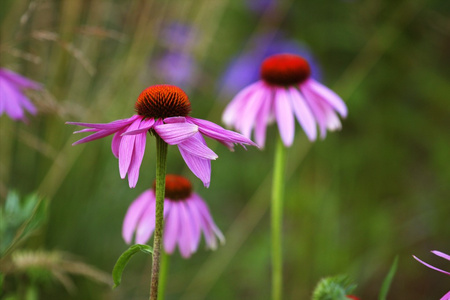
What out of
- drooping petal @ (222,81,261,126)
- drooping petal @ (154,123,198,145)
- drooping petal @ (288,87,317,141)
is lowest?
drooping petal @ (222,81,261,126)

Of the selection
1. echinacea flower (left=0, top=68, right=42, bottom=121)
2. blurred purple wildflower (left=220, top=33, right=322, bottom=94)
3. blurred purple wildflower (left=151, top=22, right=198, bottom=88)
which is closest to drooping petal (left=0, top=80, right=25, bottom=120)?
echinacea flower (left=0, top=68, right=42, bottom=121)

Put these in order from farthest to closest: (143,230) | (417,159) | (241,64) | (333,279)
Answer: (417,159)
(241,64)
(143,230)
(333,279)

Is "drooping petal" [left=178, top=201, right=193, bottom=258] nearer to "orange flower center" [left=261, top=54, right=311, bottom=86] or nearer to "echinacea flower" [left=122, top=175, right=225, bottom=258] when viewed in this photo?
"echinacea flower" [left=122, top=175, right=225, bottom=258]

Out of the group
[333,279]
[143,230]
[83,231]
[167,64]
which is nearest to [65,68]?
[83,231]

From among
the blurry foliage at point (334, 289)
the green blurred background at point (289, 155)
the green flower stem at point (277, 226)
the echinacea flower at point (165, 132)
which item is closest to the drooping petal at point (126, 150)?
the echinacea flower at point (165, 132)

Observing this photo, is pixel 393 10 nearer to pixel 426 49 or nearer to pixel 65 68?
pixel 426 49

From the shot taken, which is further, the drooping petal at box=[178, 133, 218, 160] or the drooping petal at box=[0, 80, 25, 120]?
the drooping petal at box=[0, 80, 25, 120]
